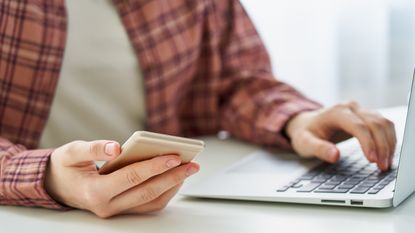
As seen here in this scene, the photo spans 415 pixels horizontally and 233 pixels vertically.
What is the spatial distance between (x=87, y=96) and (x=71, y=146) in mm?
377

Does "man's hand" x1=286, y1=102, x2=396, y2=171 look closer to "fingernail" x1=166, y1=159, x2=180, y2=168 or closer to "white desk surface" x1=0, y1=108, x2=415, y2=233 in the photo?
"white desk surface" x1=0, y1=108, x2=415, y2=233

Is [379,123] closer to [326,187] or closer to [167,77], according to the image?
[326,187]

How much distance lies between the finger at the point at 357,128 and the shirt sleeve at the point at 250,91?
0.13m

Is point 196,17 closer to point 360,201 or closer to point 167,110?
point 167,110

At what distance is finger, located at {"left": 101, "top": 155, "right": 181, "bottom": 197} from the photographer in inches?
25.3

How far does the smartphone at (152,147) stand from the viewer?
61 centimetres

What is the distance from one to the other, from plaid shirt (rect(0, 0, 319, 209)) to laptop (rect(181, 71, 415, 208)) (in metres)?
0.14

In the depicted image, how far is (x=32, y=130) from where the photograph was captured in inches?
37.5

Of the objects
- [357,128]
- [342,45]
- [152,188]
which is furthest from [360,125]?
[342,45]

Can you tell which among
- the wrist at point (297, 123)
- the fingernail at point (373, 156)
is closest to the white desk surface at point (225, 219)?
the fingernail at point (373, 156)

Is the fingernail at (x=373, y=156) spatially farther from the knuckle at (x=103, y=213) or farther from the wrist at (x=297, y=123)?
the knuckle at (x=103, y=213)

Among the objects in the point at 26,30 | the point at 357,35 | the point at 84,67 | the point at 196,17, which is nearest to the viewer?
the point at 26,30

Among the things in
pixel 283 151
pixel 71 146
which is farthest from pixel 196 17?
pixel 71 146

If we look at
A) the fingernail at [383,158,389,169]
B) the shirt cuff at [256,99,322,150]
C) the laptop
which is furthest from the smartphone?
the shirt cuff at [256,99,322,150]
